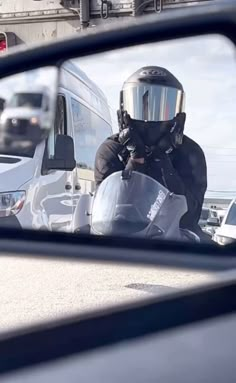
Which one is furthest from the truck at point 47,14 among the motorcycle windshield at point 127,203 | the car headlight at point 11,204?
the motorcycle windshield at point 127,203

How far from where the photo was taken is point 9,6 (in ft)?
47.7

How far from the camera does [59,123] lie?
319cm

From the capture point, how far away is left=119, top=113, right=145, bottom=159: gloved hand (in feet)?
7.11

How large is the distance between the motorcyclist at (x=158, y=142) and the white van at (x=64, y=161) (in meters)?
0.11

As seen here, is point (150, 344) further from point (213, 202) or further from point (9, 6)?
point (9, 6)

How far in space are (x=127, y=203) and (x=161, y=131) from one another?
0.27 m

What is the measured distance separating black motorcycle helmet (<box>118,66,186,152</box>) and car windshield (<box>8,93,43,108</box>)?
0.54 metres

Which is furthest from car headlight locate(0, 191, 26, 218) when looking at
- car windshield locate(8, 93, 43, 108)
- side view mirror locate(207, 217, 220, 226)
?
side view mirror locate(207, 217, 220, 226)

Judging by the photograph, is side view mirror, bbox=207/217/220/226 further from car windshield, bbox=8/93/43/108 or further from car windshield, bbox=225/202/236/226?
car windshield, bbox=8/93/43/108

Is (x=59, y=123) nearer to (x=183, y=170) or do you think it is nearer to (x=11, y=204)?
(x=11, y=204)

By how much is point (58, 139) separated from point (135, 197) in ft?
3.13

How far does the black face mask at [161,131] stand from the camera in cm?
201

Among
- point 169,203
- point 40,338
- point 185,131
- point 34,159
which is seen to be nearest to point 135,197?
point 169,203

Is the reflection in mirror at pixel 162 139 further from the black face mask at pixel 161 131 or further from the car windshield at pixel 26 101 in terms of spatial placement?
the car windshield at pixel 26 101
